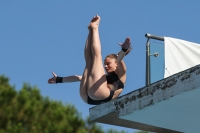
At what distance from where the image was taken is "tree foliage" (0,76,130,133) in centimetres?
2972

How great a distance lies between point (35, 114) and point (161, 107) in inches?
918

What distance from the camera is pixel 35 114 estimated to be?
30297 millimetres

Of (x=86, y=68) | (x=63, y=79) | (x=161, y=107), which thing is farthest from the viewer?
(x=63, y=79)

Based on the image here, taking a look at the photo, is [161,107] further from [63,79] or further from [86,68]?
[63,79]

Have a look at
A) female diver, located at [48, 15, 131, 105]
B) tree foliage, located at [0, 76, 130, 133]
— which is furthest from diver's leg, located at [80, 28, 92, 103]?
tree foliage, located at [0, 76, 130, 133]

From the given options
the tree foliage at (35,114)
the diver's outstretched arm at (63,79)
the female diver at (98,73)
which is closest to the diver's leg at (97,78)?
the female diver at (98,73)

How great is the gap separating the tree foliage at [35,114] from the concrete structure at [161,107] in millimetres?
21179

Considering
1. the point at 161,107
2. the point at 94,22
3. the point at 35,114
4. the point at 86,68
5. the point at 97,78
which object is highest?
the point at 35,114

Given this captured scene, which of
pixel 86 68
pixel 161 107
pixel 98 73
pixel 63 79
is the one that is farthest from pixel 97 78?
pixel 161 107

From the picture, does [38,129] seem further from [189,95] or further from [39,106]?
[189,95]

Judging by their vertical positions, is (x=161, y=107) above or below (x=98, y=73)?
below

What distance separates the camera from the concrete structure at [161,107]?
697 cm

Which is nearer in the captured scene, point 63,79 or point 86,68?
point 86,68

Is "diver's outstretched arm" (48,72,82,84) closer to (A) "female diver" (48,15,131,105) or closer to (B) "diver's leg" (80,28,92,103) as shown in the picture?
(A) "female diver" (48,15,131,105)
